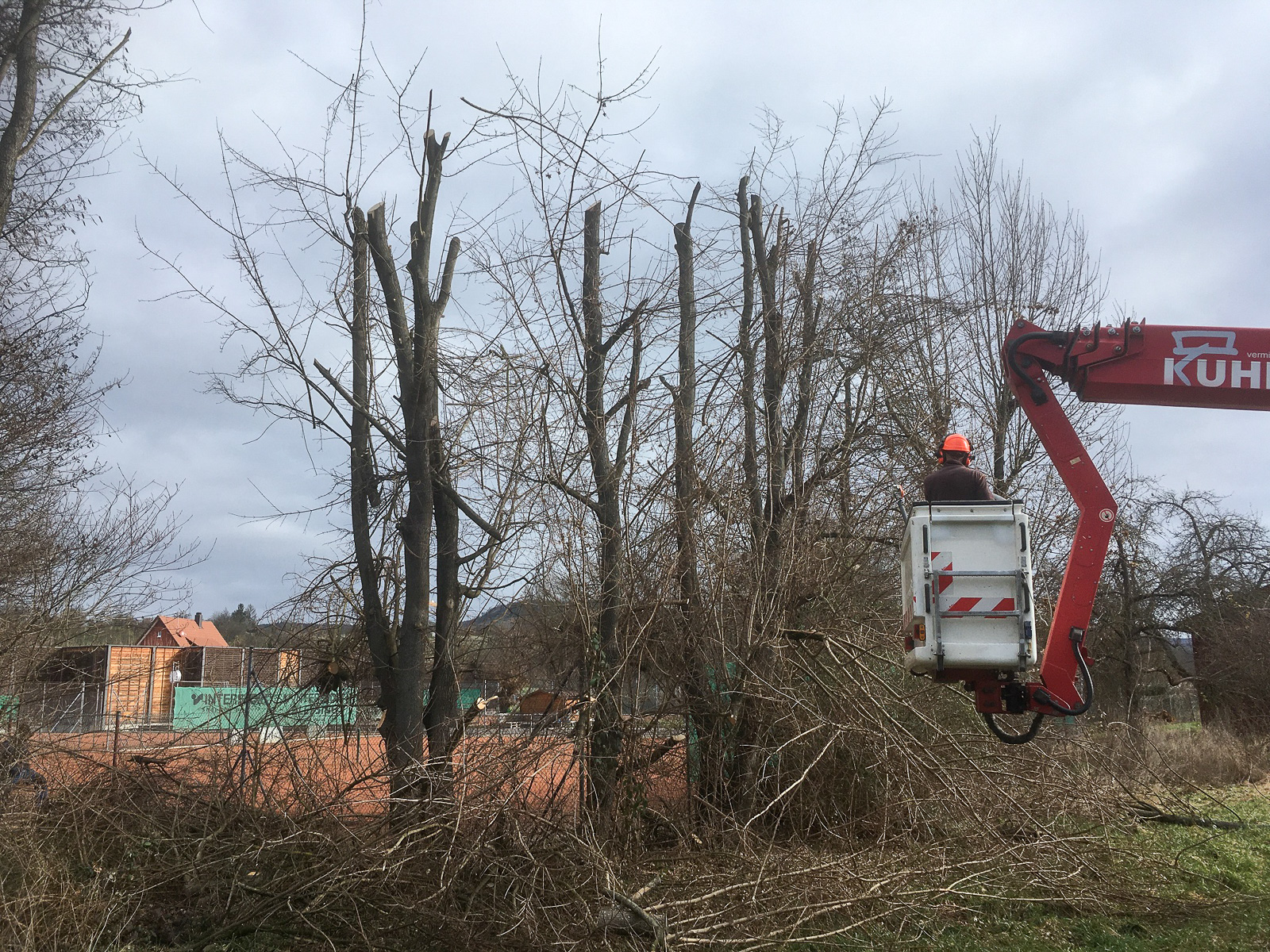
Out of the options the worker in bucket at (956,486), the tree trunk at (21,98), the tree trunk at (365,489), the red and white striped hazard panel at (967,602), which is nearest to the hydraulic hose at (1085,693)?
the red and white striped hazard panel at (967,602)

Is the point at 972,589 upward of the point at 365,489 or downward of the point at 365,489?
downward

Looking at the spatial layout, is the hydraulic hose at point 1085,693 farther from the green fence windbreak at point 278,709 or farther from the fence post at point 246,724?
the fence post at point 246,724

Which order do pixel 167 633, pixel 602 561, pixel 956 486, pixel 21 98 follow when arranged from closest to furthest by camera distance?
pixel 956 486, pixel 602 561, pixel 21 98, pixel 167 633

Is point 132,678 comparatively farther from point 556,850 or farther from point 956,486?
point 956,486

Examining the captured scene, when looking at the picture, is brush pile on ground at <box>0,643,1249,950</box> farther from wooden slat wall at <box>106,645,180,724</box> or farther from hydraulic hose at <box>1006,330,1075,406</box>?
hydraulic hose at <box>1006,330,1075,406</box>

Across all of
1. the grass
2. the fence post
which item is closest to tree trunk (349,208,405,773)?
the fence post

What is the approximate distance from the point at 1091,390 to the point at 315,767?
21.1ft

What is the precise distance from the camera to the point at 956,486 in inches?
263

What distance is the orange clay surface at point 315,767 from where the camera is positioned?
295 inches

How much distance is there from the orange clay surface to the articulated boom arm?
3.28m

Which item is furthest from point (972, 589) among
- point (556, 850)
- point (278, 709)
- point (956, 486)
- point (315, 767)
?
point (278, 709)

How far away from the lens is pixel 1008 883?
7.90 m

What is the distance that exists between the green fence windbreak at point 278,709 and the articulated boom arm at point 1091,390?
18.1 feet

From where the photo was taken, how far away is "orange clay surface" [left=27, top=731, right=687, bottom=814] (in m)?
7.48
